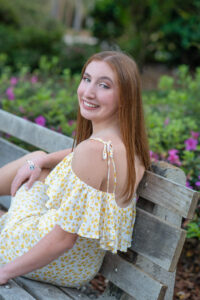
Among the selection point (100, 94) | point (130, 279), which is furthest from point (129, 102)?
point (130, 279)

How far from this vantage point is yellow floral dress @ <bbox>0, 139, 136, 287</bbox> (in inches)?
67.4

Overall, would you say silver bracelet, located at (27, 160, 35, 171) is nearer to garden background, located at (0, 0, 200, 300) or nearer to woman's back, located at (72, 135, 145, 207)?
woman's back, located at (72, 135, 145, 207)

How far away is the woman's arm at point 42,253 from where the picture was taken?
67.8 inches

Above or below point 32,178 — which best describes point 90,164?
above

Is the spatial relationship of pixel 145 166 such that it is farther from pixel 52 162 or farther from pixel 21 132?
pixel 21 132

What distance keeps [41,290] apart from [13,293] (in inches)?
8.0

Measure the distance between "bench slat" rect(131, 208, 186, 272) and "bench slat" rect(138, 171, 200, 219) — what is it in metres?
0.08

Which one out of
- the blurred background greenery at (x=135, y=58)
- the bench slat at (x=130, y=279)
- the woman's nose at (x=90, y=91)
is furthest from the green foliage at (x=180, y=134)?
the woman's nose at (x=90, y=91)

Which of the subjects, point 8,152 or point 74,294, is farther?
point 8,152

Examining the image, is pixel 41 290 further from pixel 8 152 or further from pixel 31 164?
pixel 8 152

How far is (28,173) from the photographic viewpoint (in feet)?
7.19

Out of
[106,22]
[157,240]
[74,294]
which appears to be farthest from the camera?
[106,22]

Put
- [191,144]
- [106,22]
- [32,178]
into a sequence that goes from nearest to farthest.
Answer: [32,178] < [191,144] < [106,22]

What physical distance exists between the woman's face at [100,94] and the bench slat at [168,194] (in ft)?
1.13
